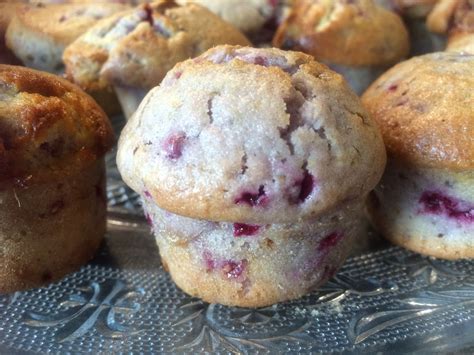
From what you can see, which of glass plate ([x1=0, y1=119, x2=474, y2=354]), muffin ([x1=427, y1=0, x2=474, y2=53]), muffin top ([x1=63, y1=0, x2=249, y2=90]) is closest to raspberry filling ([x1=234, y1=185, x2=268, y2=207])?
glass plate ([x1=0, y1=119, x2=474, y2=354])

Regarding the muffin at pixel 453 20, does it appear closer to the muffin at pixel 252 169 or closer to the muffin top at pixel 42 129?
the muffin at pixel 252 169

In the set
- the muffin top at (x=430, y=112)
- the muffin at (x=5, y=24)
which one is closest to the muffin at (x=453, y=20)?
the muffin top at (x=430, y=112)

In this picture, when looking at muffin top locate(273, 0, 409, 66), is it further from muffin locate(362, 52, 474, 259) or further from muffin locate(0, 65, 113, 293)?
muffin locate(0, 65, 113, 293)

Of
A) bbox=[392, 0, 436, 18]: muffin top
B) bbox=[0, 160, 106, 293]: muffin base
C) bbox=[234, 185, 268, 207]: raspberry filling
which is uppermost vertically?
bbox=[392, 0, 436, 18]: muffin top

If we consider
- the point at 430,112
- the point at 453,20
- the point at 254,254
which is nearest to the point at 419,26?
the point at 453,20

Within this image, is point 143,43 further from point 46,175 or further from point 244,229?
point 244,229
